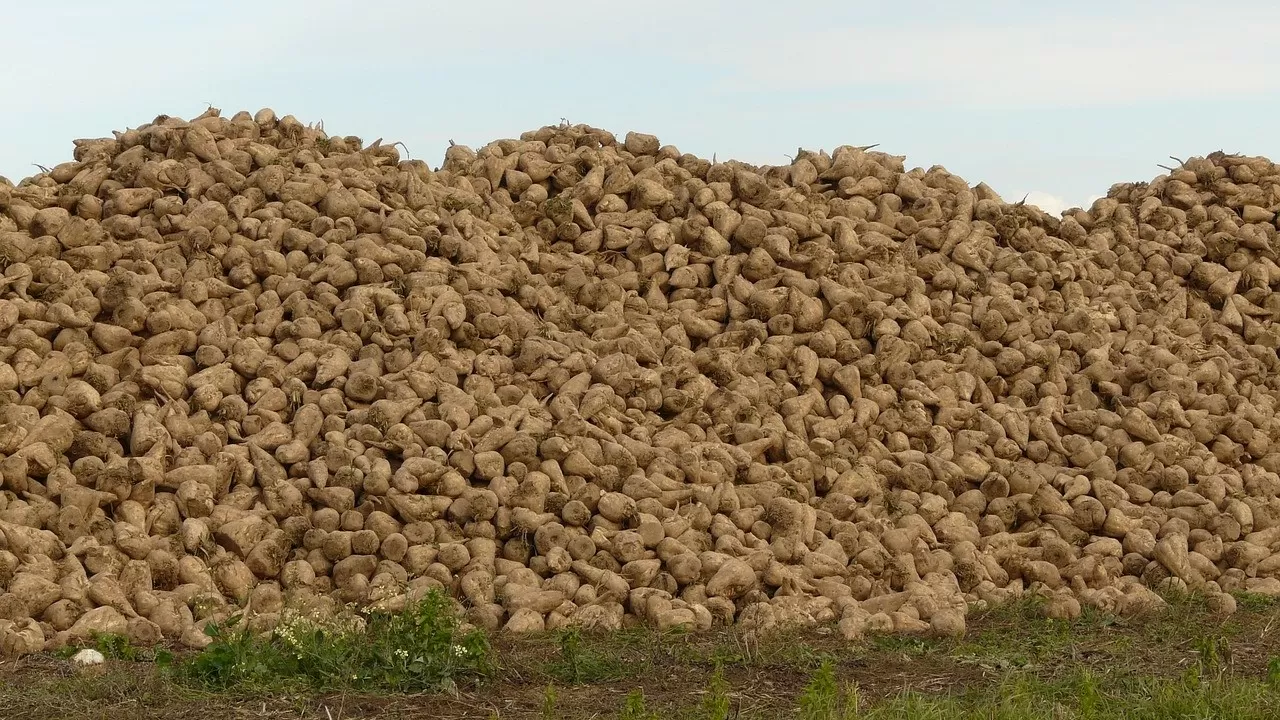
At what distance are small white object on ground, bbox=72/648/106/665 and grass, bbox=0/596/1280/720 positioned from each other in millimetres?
58

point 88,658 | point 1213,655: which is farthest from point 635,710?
point 1213,655

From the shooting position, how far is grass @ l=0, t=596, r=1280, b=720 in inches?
191

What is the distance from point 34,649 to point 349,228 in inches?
127

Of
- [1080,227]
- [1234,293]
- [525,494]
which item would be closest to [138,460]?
[525,494]

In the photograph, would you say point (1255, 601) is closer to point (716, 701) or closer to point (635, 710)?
point (716, 701)

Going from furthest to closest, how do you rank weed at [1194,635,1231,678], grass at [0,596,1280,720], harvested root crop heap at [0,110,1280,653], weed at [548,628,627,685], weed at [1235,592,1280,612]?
1. weed at [1235,592,1280,612]
2. harvested root crop heap at [0,110,1280,653]
3. weed at [1194,635,1231,678]
4. weed at [548,628,627,685]
5. grass at [0,596,1280,720]

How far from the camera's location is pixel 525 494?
264 inches

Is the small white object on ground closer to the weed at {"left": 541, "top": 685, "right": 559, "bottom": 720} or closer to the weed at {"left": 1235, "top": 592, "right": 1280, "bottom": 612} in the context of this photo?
the weed at {"left": 541, "top": 685, "right": 559, "bottom": 720}

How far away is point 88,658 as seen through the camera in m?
5.46

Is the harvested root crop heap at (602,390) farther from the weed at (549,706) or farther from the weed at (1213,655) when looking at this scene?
the weed at (549,706)

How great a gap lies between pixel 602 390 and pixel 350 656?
2410 mm

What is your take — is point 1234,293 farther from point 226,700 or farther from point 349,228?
point 226,700

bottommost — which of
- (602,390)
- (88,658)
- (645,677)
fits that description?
(645,677)

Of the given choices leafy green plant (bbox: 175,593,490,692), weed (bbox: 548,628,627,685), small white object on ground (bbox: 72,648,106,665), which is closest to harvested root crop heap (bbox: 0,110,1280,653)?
small white object on ground (bbox: 72,648,106,665)
